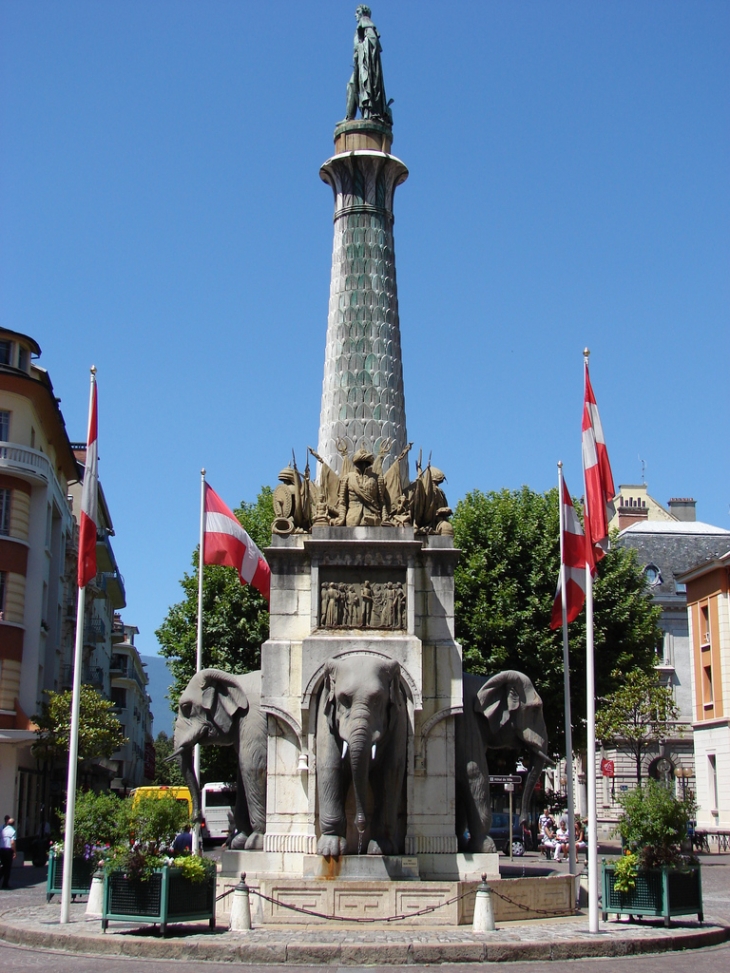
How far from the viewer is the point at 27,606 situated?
4406 cm

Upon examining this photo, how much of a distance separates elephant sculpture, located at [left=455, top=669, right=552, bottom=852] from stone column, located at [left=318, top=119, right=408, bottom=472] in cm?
456

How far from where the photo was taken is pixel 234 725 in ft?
72.2

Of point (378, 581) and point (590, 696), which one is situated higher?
point (378, 581)

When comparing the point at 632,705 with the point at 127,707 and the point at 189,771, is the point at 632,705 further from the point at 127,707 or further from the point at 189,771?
the point at 127,707

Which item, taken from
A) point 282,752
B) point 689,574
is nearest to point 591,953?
point 282,752

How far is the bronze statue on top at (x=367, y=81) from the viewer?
24.8m

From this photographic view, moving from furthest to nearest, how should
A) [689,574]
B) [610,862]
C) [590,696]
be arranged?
[689,574]
[610,862]
[590,696]

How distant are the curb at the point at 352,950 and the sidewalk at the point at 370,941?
0.04 ft

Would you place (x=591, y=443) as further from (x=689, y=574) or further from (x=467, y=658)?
(x=689, y=574)

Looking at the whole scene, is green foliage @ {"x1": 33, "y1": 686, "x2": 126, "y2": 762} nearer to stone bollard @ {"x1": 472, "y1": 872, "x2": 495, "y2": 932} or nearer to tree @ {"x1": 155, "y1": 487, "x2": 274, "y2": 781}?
tree @ {"x1": 155, "y1": 487, "x2": 274, "y2": 781}

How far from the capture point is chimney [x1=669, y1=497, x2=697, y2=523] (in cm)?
8419

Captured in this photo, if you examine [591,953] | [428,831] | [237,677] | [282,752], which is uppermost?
[237,677]

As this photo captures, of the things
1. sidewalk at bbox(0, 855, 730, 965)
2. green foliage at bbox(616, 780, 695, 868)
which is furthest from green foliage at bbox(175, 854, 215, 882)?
green foliage at bbox(616, 780, 695, 868)

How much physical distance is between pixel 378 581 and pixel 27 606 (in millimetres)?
26621
